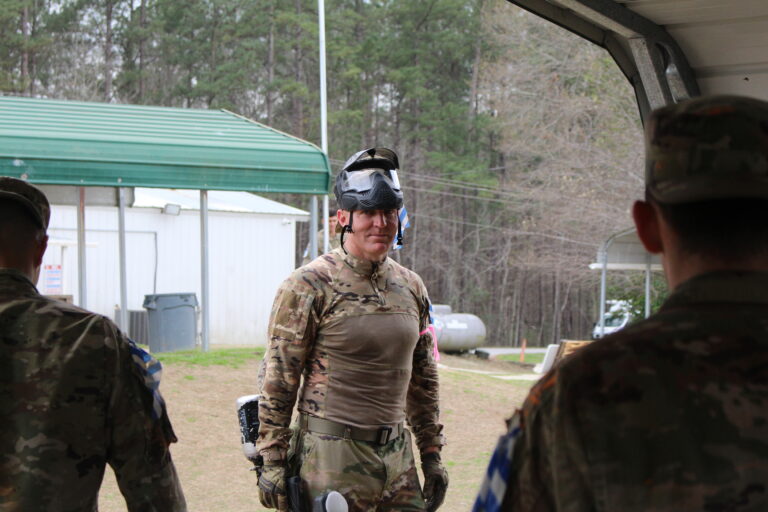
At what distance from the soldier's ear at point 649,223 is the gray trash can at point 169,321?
16378 millimetres

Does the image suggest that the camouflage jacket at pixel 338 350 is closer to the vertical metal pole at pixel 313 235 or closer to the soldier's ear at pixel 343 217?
the soldier's ear at pixel 343 217

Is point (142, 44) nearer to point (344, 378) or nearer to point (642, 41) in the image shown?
point (642, 41)

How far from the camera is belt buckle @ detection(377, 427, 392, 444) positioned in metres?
3.89

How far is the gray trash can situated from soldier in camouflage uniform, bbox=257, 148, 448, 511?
14000 mm

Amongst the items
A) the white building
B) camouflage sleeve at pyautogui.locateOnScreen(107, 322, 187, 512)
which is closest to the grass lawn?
the white building

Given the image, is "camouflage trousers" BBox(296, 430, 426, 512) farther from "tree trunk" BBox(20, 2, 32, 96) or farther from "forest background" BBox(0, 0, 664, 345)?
"tree trunk" BBox(20, 2, 32, 96)

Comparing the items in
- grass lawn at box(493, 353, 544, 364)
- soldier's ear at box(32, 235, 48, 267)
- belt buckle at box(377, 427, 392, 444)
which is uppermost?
A: soldier's ear at box(32, 235, 48, 267)

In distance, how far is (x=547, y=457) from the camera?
1.64 meters

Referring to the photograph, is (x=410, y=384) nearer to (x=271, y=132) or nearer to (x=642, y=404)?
(x=642, y=404)

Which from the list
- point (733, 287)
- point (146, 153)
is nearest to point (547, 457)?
point (733, 287)

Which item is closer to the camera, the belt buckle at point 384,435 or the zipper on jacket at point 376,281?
the belt buckle at point 384,435

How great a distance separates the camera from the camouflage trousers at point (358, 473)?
12.4 feet

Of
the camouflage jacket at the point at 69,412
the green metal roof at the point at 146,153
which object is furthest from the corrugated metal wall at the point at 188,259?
the camouflage jacket at the point at 69,412

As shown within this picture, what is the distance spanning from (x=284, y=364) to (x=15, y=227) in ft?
4.72
